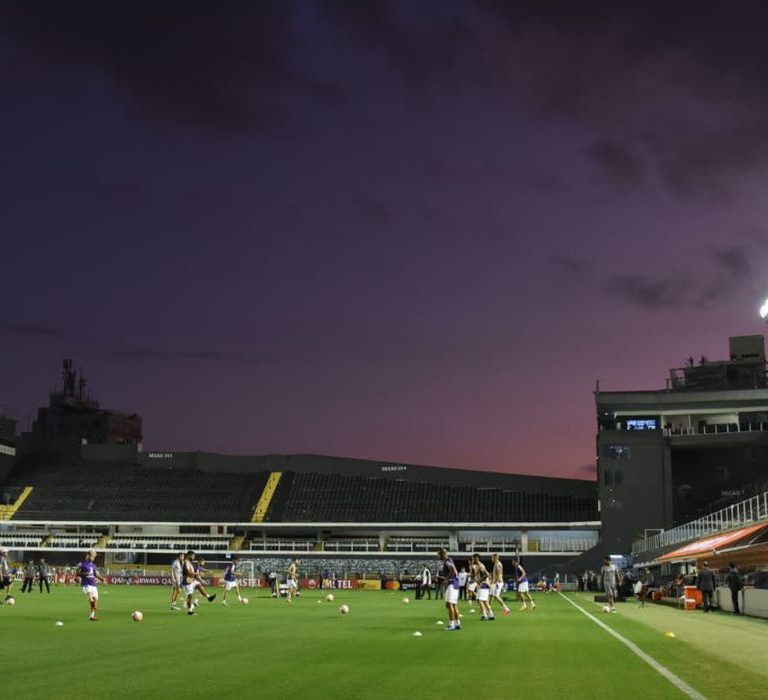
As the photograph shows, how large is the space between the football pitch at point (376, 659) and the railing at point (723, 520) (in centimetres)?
1478

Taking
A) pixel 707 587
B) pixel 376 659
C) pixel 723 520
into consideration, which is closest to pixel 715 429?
pixel 723 520

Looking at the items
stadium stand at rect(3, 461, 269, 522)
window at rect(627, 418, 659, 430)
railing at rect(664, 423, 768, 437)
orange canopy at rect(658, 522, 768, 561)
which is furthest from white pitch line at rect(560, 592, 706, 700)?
stadium stand at rect(3, 461, 269, 522)

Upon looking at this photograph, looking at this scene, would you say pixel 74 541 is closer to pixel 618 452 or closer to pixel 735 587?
pixel 618 452

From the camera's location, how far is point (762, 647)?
16766 millimetres

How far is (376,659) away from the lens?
14.1 m

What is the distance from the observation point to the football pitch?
35.0ft

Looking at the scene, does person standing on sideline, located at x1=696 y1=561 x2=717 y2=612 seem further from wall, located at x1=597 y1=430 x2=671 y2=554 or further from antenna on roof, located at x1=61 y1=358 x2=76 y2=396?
antenna on roof, located at x1=61 y1=358 x2=76 y2=396

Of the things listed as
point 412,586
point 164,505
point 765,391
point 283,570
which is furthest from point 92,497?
point 765,391

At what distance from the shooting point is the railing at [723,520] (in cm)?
3791

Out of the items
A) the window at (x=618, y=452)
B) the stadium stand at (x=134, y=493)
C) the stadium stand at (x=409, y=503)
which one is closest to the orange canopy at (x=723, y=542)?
the window at (x=618, y=452)

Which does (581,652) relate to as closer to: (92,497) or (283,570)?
(283,570)

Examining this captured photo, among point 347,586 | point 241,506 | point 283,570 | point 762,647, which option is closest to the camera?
point 762,647

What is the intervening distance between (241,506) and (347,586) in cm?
2400

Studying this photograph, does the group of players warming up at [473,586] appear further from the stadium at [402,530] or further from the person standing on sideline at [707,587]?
the person standing on sideline at [707,587]
